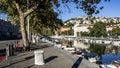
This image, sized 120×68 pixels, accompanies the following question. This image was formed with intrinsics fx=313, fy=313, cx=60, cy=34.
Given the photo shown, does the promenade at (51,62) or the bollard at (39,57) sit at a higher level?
the bollard at (39,57)

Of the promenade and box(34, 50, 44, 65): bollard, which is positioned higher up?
box(34, 50, 44, 65): bollard

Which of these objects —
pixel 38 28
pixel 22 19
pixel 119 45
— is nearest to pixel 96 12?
pixel 22 19

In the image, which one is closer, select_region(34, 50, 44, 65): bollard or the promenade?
the promenade

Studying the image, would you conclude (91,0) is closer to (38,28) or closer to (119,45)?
(38,28)

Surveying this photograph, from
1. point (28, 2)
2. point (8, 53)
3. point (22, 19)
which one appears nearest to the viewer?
point (8, 53)

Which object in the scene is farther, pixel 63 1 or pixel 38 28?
pixel 38 28

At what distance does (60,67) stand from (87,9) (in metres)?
16.3

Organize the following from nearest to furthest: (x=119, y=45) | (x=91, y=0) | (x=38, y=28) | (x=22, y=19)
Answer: (x=91, y=0) → (x=22, y=19) → (x=38, y=28) → (x=119, y=45)

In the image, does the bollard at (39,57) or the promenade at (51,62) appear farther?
the bollard at (39,57)

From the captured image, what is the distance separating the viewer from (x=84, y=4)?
3281 centimetres

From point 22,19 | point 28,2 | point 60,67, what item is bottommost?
point 60,67

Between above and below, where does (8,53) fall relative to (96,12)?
below

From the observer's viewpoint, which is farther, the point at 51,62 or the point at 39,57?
the point at 51,62

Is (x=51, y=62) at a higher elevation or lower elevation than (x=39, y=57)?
lower
